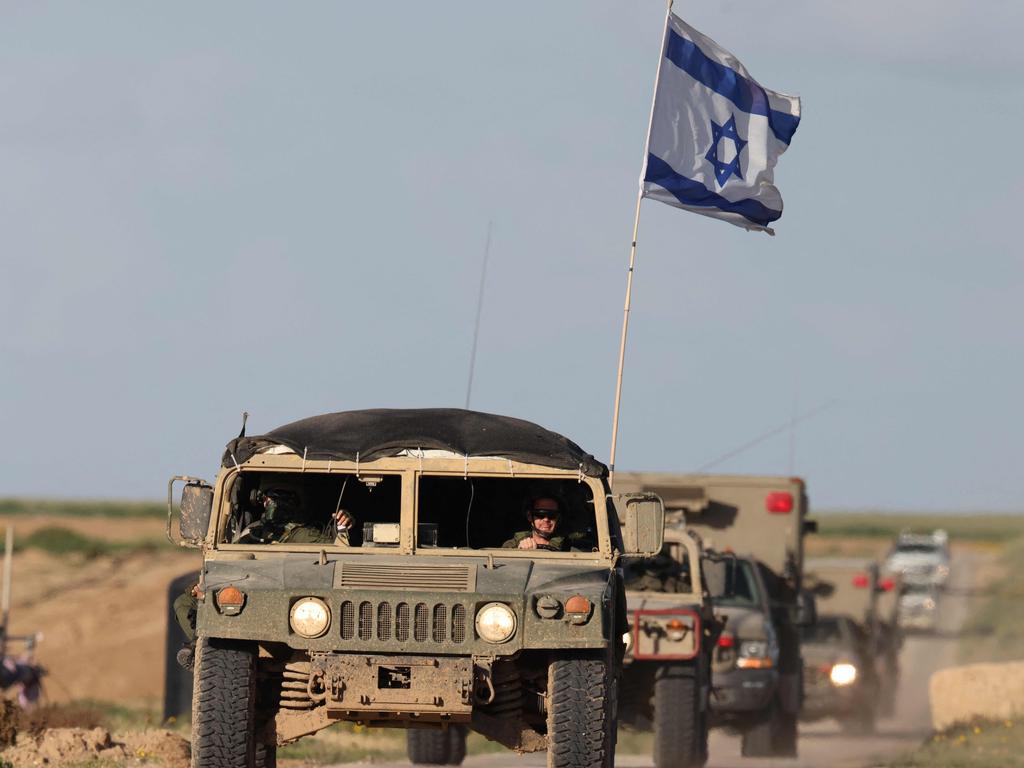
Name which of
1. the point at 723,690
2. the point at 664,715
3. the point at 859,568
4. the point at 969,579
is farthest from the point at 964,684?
the point at 969,579

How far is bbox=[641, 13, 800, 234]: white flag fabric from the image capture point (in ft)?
49.0

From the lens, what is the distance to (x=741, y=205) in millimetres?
15500

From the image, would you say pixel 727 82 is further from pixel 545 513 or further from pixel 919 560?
pixel 919 560

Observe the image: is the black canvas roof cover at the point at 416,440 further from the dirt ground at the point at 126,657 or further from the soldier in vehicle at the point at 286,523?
the dirt ground at the point at 126,657

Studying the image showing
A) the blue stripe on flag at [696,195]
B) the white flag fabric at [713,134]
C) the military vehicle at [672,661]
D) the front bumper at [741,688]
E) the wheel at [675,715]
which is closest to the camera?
the blue stripe on flag at [696,195]

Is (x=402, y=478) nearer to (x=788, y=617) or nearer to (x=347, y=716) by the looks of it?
(x=347, y=716)

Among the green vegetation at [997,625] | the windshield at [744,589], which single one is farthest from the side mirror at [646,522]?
the green vegetation at [997,625]

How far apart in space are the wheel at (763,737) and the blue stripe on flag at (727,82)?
5.36 meters

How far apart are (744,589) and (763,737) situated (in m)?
1.79

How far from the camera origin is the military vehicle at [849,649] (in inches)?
961

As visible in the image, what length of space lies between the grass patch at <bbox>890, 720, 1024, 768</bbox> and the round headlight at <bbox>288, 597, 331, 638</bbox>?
797 cm

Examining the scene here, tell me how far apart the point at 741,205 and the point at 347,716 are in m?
6.10

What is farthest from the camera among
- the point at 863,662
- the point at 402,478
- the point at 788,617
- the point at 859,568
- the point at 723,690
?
the point at 859,568

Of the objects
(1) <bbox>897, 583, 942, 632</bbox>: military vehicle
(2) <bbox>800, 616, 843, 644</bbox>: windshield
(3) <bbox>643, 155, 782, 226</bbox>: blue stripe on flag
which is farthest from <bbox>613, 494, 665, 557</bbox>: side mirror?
(1) <bbox>897, 583, 942, 632</bbox>: military vehicle
